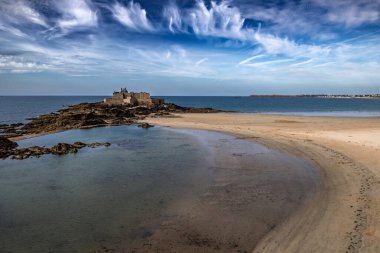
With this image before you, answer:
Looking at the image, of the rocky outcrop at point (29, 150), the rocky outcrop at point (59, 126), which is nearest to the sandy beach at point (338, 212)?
the rocky outcrop at point (29, 150)

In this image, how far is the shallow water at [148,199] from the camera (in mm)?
7188

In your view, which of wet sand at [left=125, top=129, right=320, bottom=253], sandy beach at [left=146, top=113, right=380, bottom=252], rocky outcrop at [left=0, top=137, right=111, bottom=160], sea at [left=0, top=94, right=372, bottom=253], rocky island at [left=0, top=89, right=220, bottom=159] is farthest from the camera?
rocky island at [left=0, top=89, right=220, bottom=159]

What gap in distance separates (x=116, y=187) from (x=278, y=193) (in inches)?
228

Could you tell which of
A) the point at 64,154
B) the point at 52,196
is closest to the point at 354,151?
the point at 52,196

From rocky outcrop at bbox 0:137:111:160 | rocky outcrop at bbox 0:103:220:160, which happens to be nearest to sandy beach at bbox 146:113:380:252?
rocky outcrop at bbox 0:137:111:160

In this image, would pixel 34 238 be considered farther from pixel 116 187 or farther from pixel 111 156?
pixel 111 156

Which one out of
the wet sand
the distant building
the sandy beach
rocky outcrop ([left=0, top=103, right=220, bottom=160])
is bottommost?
rocky outcrop ([left=0, top=103, right=220, bottom=160])

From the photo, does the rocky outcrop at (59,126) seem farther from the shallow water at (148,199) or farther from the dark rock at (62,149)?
the shallow water at (148,199)

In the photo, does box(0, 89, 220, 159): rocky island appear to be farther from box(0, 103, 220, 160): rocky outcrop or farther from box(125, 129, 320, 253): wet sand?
box(125, 129, 320, 253): wet sand

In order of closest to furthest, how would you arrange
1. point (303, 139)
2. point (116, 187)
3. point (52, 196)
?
→ point (52, 196) < point (116, 187) < point (303, 139)

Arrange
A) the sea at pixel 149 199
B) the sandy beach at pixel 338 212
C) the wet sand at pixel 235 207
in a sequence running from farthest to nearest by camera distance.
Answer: the sea at pixel 149 199 → the wet sand at pixel 235 207 → the sandy beach at pixel 338 212

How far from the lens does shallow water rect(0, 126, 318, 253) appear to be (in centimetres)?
719

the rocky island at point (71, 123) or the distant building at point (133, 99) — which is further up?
the distant building at point (133, 99)

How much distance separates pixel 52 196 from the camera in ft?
34.4
